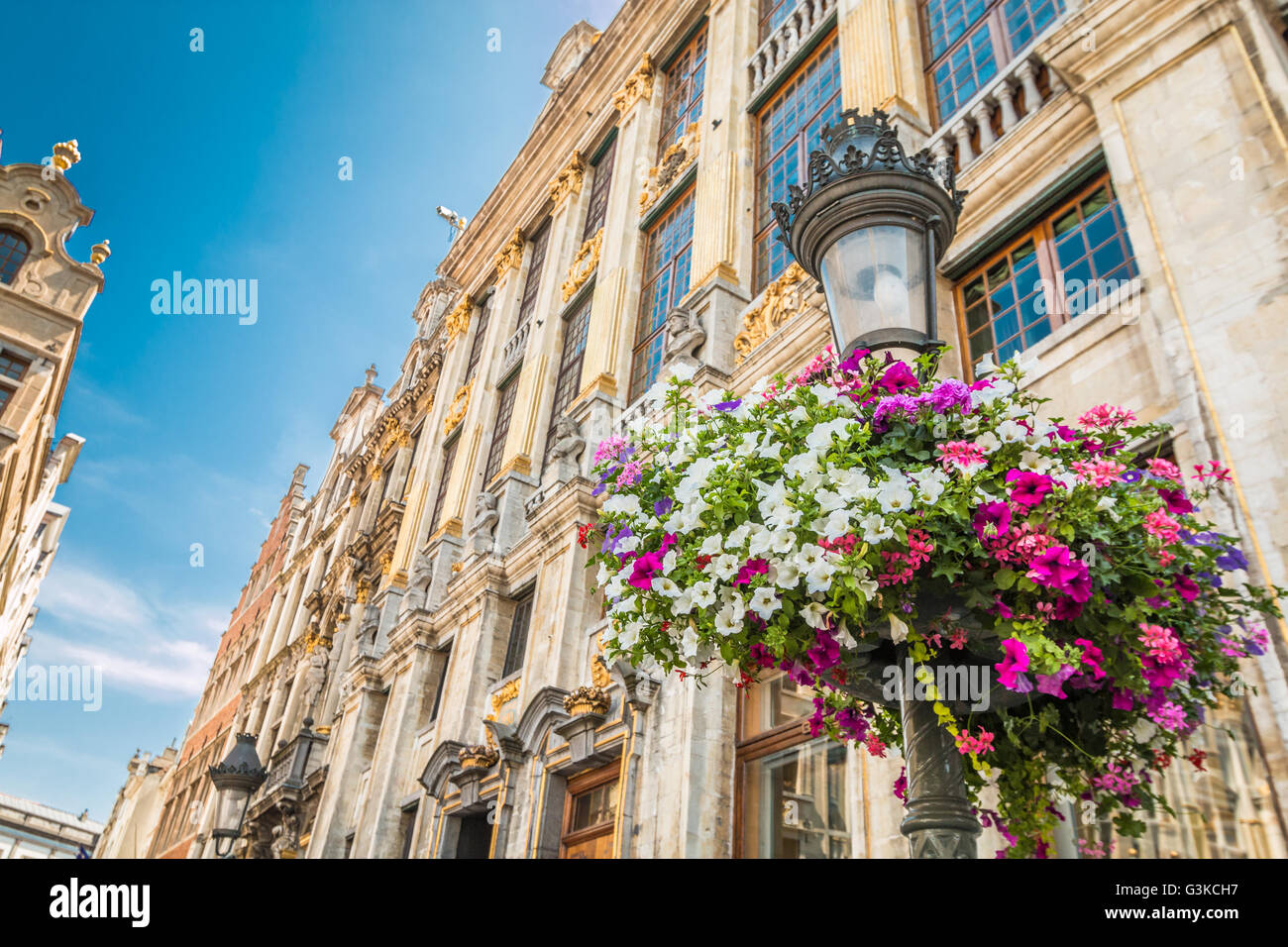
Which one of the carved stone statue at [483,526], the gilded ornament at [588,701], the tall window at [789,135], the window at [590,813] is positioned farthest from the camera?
the carved stone statue at [483,526]

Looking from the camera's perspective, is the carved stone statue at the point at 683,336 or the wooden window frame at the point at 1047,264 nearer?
the wooden window frame at the point at 1047,264

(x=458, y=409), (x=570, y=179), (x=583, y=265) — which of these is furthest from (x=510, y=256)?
(x=583, y=265)

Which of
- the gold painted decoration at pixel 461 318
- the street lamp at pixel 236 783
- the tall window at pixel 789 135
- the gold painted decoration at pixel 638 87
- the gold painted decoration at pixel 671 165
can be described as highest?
the gold painted decoration at pixel 638 87

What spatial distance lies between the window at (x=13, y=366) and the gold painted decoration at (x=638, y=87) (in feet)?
57.3

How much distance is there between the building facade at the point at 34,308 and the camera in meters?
23.0

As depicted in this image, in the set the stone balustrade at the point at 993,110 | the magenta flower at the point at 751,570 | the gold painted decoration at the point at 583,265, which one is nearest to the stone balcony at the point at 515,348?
the gold painted decoration at the point at 583,265

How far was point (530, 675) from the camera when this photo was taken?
13.0 meters

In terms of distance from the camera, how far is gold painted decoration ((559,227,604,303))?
1894 cm

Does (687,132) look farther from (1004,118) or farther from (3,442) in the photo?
(3,442)

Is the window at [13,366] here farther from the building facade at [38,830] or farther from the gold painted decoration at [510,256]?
the building facade at [38,830]

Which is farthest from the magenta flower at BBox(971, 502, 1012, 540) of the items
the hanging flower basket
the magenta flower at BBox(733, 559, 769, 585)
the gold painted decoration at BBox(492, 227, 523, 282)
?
the gold painted decoration at BBox(492, 227, 523, 282)

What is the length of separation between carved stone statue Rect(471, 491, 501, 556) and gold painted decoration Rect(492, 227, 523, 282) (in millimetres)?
9167

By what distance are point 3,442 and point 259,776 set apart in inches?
530
